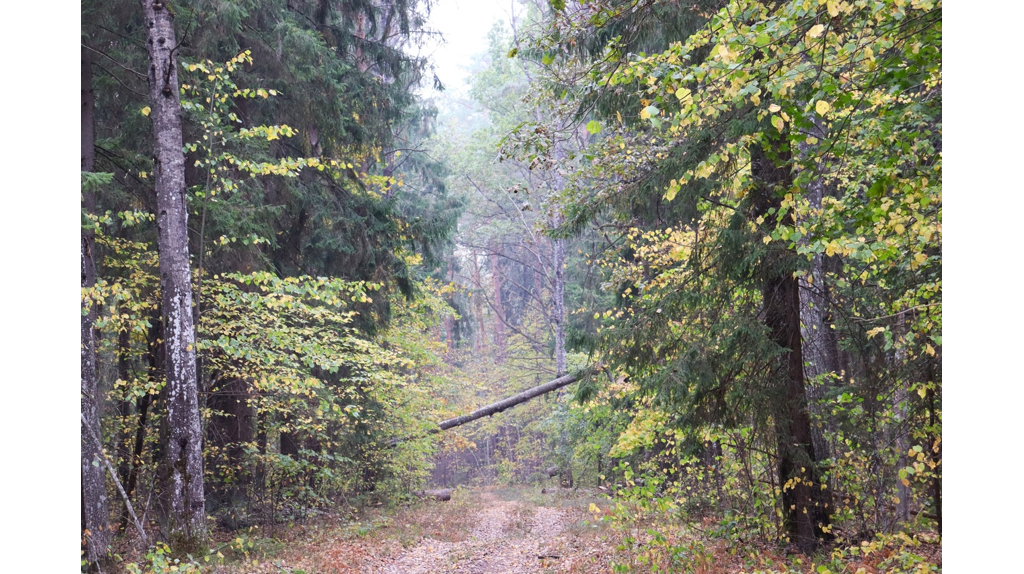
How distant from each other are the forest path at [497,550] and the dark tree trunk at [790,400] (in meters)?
3.03

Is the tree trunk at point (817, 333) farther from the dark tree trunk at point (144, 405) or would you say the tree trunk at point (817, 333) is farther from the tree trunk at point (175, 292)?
the dark tree trunk at point (144, 405)

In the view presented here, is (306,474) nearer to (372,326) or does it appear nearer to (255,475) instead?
(255,475)

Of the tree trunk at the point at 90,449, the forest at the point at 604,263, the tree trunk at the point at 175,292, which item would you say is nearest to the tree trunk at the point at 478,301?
the forest at the point at 604,263

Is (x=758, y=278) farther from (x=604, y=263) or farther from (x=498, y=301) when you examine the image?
(x=498, y=301)

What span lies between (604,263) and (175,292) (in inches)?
305

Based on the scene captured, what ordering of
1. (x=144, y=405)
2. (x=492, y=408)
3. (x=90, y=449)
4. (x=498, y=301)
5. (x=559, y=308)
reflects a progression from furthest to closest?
(x=498, y=301)
(x=559, y=308)
(x=492, y=408)
(x=144, y=405)
(x=90, y=449)

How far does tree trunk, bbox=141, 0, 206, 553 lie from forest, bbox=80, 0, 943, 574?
0.09 feet

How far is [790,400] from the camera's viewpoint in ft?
21.3

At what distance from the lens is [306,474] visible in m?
12.5

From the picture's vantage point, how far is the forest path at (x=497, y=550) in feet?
29.7

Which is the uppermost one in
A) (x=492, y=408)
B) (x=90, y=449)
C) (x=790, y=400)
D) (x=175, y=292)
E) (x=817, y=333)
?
(x=175, y=292)

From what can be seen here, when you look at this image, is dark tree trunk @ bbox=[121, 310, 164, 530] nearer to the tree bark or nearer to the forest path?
the forest path

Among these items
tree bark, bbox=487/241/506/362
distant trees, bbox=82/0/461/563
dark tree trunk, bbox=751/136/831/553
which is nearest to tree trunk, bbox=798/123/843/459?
dark tree trunk, bbox=751/136/831/553

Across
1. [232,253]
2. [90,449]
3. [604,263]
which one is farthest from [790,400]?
[232,253]
